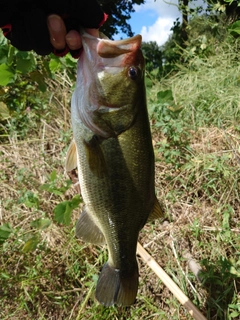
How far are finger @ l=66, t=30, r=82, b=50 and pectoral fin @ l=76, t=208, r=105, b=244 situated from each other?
884 millimetres

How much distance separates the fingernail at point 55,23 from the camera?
1.75 m

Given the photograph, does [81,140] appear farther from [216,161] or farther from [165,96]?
[165,96]

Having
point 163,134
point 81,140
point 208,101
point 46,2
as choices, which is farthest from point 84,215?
point 208,101

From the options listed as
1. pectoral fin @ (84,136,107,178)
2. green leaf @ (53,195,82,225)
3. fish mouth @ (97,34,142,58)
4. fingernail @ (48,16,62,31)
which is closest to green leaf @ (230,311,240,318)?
green leaf @ (53,195,82,225)

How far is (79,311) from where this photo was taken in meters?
3.10

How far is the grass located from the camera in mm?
3072

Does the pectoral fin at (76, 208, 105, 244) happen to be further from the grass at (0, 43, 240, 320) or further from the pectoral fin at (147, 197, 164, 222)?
the grass at (0, 43, 240, 320)

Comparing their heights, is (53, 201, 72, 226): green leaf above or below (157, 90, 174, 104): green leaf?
below

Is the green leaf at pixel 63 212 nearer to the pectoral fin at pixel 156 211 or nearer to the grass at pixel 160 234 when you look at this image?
the grass at pixel 160 234

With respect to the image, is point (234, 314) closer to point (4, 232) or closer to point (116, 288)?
point (116, 288)

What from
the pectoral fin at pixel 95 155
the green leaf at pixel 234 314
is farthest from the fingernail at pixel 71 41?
the green leaf at pixel 234 314

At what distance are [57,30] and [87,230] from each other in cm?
109

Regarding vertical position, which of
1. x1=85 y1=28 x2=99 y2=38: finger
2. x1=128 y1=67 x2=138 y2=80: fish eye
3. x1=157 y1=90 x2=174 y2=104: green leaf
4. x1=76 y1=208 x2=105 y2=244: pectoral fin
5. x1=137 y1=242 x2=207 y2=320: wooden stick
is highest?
x1=85 y1=28 x2=99 y2=38: finger

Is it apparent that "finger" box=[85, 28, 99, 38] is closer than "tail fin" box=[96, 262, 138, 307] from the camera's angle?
Yes
